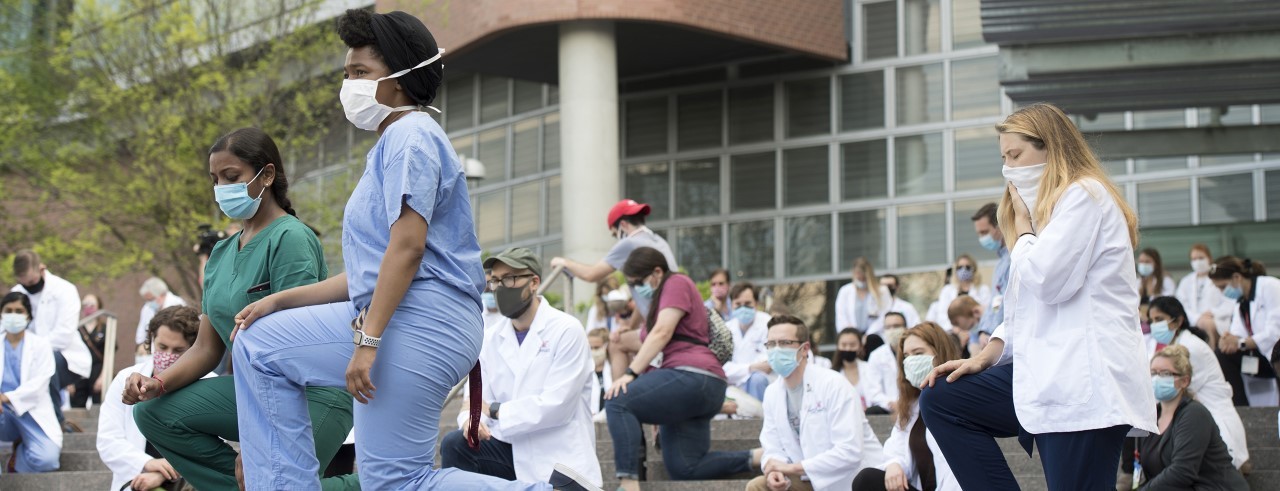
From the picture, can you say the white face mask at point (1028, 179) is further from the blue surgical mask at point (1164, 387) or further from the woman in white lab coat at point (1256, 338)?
the woman in white lab coat at point (1256, 338)

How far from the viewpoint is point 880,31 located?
2347 centimetres

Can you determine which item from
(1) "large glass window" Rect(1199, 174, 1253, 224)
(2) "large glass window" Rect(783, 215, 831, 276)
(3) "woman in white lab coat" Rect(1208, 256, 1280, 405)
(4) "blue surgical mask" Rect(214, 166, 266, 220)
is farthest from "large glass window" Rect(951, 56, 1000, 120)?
(4) "blue surgical mask" Rect(214, 166, 266, 220)

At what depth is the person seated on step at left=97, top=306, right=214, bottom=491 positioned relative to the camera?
7930 mm

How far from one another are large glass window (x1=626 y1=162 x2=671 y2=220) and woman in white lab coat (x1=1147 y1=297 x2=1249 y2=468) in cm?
1364

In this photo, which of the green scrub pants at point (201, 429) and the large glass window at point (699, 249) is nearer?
the green scrub pants at point (201, 429)

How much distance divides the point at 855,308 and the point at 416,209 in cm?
1198

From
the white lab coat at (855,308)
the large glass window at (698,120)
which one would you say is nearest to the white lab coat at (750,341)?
the white lab coat at (855,308)

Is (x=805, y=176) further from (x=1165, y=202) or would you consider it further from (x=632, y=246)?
(x=632, y=246)

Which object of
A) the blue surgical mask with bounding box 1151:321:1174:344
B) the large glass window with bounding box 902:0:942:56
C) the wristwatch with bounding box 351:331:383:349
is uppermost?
the large glass window with bounding box 902:0:942:56

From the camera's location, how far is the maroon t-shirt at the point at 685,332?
938cm

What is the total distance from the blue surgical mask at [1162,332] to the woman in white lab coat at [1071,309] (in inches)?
253

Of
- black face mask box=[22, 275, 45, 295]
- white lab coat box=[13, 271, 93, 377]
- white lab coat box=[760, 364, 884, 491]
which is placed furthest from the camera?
black face mask box=[22, 275, 45, 295]

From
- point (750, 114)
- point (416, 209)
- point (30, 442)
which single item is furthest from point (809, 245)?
point (416, 209)

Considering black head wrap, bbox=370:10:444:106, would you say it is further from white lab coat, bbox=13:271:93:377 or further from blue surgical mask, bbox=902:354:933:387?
white lab coat, bbox=13:271:93:377
